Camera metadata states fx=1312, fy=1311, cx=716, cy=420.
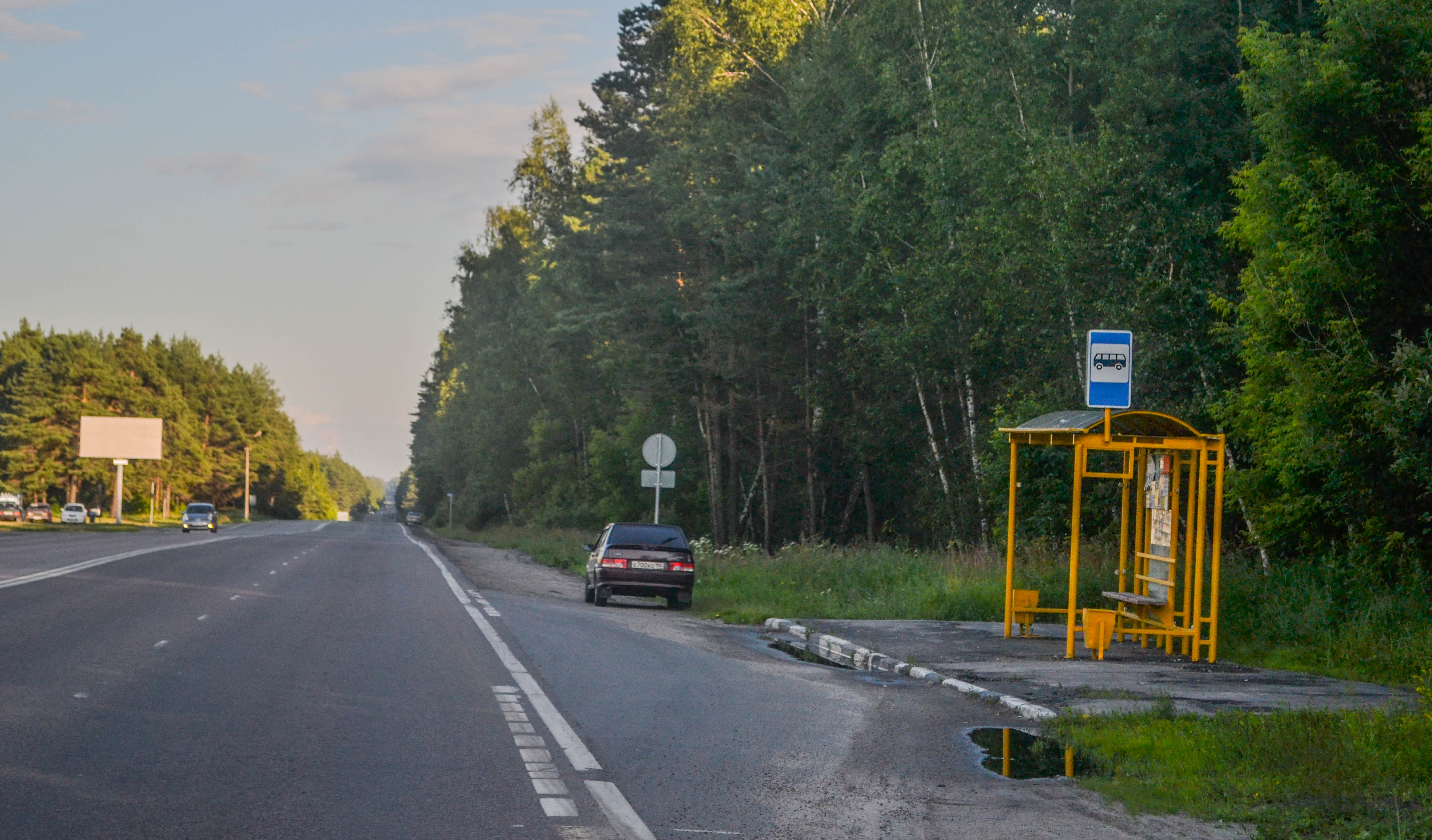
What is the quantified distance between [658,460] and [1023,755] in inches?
809

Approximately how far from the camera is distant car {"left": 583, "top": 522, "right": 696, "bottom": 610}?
22.7 m

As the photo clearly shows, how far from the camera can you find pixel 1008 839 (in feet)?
21.2

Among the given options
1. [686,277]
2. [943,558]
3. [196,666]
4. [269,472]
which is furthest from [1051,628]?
[269,472]

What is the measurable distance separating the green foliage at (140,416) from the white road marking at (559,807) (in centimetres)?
11284

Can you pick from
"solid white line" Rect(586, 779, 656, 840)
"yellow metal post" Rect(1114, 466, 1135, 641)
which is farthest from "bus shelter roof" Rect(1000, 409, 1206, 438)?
"solid white line" Rect(586, 779, 656, 840)

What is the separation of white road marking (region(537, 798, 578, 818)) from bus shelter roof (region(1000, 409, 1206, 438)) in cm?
887

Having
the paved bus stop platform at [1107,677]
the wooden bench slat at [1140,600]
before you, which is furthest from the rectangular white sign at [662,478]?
the wooden bench slat at [1140,600]

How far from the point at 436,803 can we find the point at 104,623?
10834 millimetres

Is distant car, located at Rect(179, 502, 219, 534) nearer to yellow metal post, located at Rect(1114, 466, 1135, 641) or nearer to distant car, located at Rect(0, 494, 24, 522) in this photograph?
distant car, located at Rect(0, 494, 24, 522)

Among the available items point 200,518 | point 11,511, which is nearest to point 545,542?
point 200,518

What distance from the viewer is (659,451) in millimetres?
29391

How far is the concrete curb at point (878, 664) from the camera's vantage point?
10.9 meters

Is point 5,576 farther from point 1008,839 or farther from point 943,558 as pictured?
point 1008,839

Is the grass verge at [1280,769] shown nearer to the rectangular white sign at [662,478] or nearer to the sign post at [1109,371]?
the sign post at [1109,371]
